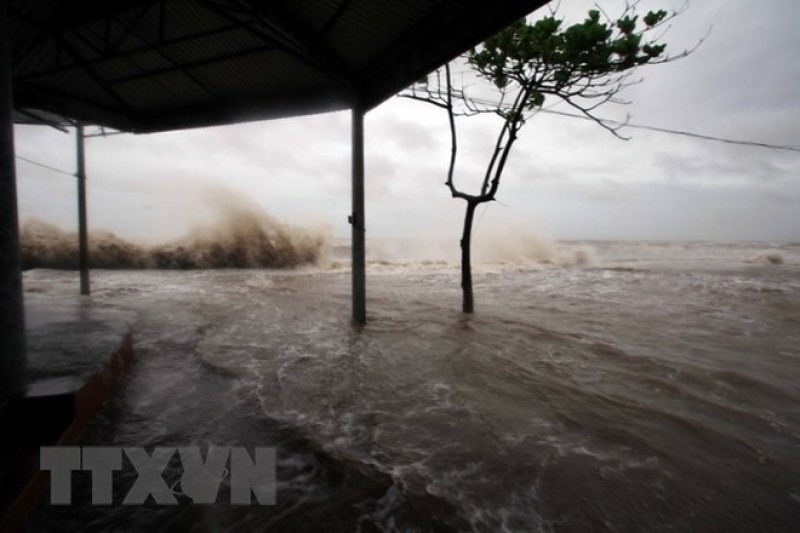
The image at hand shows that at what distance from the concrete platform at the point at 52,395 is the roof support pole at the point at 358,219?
12.4 feet

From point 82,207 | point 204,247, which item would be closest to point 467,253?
point 82,207

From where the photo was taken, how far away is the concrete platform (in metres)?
2.18

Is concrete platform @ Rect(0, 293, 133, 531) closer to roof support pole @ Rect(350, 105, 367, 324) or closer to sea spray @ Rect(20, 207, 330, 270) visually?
roof support pole @ Rect(350, 105, 367, 324)

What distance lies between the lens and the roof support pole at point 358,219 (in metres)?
7.17

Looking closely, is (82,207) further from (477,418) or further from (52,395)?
(477,418)

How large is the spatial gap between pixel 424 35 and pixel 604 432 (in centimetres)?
526

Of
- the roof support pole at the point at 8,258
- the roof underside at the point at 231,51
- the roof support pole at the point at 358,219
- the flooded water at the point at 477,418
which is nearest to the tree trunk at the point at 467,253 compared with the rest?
the flooded water at the point at 477,418

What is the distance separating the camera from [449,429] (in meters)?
3.30

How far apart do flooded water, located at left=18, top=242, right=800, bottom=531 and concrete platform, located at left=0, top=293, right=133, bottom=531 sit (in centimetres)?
20

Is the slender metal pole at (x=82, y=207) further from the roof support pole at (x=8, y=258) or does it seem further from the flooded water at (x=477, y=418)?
the roof support pole at (x=8, y=258)

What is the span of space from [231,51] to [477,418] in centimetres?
640

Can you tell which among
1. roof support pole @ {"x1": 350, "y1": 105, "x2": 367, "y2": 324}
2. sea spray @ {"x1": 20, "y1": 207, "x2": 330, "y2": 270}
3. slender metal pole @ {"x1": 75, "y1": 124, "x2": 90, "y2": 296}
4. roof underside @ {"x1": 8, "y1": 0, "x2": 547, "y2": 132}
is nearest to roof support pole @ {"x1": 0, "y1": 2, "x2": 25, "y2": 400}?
roof underside @ {"x1": 8, "y1": 0, "x2": 547, "y2": 132}

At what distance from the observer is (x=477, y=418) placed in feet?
11.5

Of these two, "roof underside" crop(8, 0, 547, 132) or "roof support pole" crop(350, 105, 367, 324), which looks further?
"roof support pole" crop(350, 105, 367, 324)
